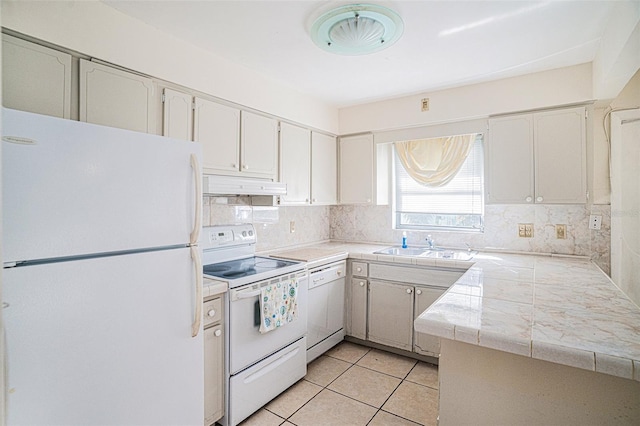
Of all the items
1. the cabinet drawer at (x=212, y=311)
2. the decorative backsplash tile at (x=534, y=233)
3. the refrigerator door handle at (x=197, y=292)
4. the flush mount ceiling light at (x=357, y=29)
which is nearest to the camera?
the refrigerator door handle at (x=197, y=292)

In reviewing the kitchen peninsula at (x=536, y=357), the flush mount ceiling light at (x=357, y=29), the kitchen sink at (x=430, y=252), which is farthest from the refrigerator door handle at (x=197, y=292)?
the kitchen sink at (x=430, y=252)

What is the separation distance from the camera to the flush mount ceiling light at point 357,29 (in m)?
1.81

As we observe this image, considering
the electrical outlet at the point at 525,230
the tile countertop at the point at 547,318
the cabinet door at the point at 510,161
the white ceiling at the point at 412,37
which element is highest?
the white ceiling at the point at 412,37

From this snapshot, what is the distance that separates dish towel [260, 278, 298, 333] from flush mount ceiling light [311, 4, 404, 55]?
1.62 meters

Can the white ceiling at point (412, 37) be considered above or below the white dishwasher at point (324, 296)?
above

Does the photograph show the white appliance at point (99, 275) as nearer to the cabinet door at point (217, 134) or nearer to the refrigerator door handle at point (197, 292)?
the refrigerator door handle at point (197, 292)

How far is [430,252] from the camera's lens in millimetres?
3283

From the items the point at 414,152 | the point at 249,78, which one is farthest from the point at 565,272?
the point at 249,78

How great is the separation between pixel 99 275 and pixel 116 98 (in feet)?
3.40

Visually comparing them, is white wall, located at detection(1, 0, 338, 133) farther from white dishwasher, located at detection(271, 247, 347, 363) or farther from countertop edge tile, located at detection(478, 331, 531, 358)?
countertop edge tile, located at detection(478, 331, 531, 358)

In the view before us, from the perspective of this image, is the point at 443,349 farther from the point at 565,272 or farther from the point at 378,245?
the point at 378,245

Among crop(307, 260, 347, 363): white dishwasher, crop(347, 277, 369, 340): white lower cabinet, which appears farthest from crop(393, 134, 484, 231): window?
crop(307, 260, 347, 363): white dishwasher

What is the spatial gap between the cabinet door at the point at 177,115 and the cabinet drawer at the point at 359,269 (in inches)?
73.0

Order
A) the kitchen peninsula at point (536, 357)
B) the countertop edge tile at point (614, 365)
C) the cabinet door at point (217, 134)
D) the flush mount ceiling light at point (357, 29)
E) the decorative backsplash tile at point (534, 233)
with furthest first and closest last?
the decorative backsplash tile at point (534, 233), the cabinet door at point (217, 134), the flush mount ceiling light at point (357, 29), the kitchen peninsula at point (536, 357), the countertop edge tile at point (614, 365)
